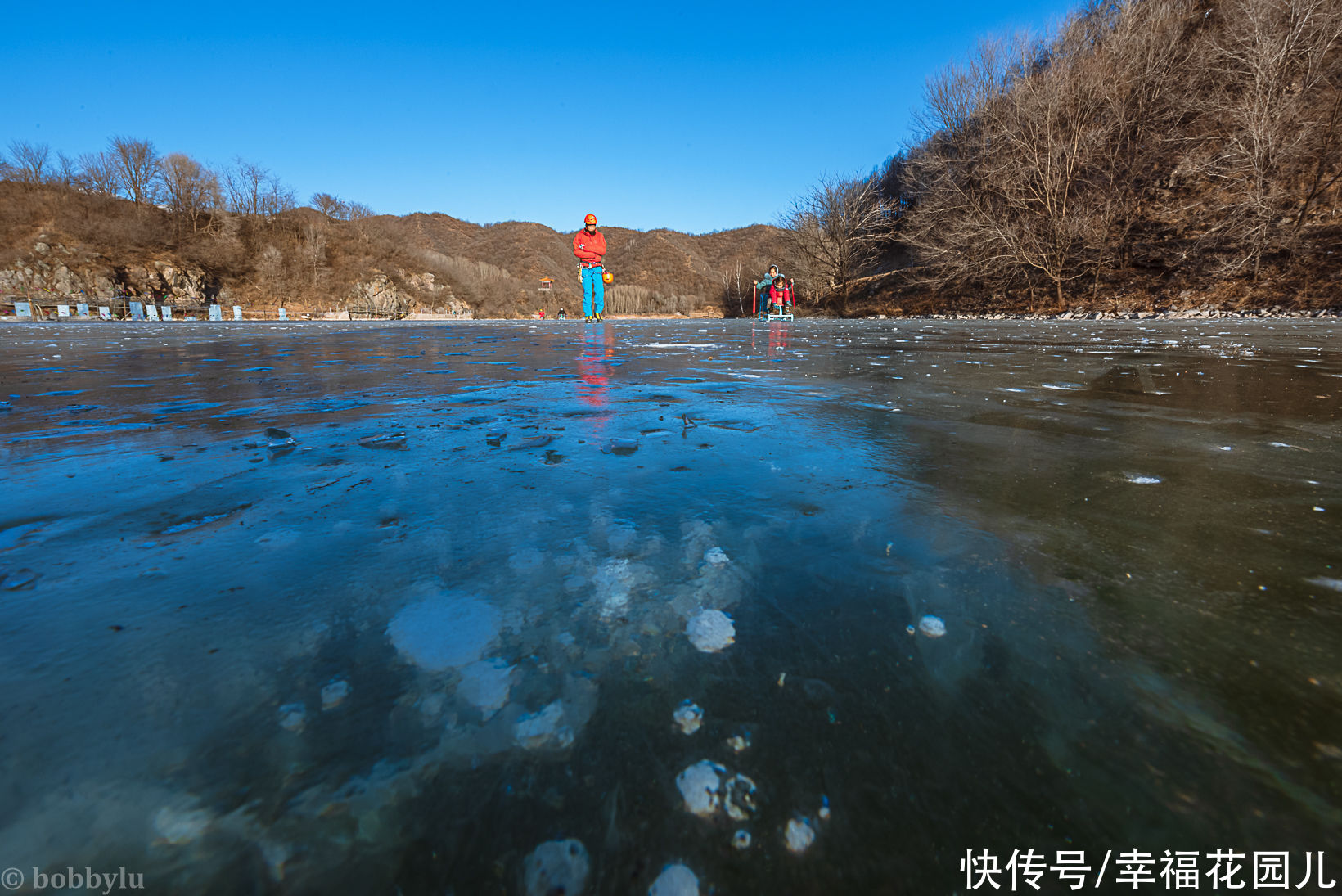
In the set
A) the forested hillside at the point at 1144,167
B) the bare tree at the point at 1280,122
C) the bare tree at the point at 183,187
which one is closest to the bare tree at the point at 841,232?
the forested hillside at the point at 1144,167

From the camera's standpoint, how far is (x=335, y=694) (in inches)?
32.9

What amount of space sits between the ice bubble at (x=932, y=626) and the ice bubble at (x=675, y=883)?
599 mm

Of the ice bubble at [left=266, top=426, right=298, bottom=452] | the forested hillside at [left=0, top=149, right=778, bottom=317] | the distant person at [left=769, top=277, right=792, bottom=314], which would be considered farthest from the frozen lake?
the forested hillside at [left=0, top=149, right=778, bottom=317]

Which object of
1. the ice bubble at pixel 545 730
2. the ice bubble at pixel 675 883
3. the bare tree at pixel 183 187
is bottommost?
the ice bubble at pixel 675 883

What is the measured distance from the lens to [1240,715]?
2.52 ft

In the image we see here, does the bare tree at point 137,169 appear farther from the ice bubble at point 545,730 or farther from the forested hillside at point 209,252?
the ice bubble at point 545,730

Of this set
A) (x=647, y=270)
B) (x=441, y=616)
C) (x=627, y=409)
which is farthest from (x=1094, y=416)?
(x=647, y=270)

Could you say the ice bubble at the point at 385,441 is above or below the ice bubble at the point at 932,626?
above

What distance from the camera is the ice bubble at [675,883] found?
1.90 ft

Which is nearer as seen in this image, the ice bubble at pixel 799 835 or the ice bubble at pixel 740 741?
the ice bubble at pixel 799 835

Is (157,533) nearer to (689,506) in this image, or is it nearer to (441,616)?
(441,616)

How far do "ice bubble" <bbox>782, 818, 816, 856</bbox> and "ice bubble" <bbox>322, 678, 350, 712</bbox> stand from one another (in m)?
0.66

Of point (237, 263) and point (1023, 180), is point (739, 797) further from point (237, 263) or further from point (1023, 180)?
point (237, 263)

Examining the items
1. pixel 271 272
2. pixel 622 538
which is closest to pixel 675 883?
pixel 622 538
